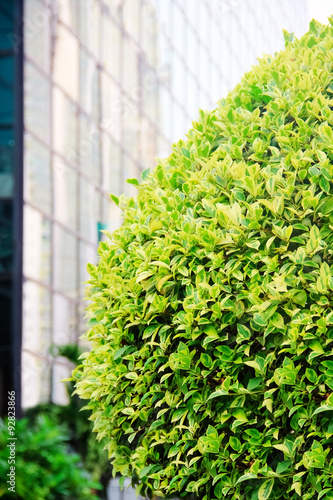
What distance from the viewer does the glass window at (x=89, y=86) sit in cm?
1324

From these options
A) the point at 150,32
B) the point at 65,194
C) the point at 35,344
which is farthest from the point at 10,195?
the point at 150,32

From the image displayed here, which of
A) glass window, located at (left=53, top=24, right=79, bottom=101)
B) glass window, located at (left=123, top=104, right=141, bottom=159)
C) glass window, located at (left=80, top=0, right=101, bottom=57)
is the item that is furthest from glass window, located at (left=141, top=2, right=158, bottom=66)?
glass window, located at (left=53, top=24, right=79, bottom=101)

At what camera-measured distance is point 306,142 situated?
9.42ft

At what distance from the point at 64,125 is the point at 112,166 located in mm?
2598

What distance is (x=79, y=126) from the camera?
1297 centimetres

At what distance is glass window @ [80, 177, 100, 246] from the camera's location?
13.2 m

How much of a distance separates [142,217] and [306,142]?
36.1 inches

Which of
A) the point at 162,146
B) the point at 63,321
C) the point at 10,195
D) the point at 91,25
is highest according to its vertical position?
the point at 91,25

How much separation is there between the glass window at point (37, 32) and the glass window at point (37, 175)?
5.38 feet

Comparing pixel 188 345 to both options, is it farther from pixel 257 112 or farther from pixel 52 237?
pixel 52 237

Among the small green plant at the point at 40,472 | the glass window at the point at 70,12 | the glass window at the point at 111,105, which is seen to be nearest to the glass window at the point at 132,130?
the glass window at the point at 111,105

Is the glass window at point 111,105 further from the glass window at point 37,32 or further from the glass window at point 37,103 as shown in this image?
the glass window at point 37,103

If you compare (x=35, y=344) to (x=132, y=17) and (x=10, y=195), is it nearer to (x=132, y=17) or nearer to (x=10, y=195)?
(x=10, y=195)

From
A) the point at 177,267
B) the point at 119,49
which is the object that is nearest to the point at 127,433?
the point at 177,267
